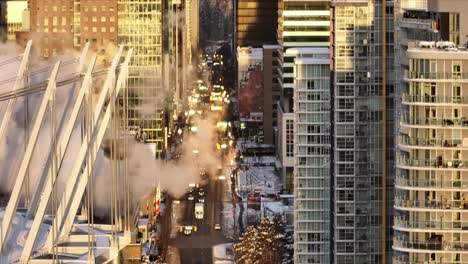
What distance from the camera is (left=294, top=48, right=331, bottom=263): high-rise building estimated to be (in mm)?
52406

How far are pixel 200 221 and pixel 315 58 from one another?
16.8 m

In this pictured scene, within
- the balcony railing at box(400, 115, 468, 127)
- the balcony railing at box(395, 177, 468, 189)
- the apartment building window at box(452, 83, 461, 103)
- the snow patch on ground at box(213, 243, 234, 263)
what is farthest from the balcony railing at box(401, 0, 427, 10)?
the snow patch on ground at box(213, 243, 234, 263)

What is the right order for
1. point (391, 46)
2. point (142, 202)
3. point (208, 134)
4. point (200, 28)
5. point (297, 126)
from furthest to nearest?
point (200, 28) → point (208, 134) → point (142, 202) → point (297, 126) → point (391, 46)

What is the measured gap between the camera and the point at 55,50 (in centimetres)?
8688

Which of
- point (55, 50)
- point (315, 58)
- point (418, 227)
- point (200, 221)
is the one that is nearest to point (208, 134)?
point (55, 50)

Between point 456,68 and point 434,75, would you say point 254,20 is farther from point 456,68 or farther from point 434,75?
point 456,68

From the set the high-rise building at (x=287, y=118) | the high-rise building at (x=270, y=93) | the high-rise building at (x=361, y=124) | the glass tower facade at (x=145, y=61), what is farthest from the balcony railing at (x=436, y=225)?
the high-rise building at (x=270, y=93)

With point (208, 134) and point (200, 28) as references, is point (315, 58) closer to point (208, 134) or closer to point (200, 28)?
point (208, 134)

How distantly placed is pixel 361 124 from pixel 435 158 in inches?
710

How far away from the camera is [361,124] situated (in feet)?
163

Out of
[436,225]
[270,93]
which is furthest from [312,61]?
[270,93]

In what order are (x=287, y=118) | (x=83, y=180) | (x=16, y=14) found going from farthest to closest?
(x=16, y=14)
(x=287, y=118)
(x=83, y=180)

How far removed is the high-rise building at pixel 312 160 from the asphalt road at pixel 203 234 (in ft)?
24.7

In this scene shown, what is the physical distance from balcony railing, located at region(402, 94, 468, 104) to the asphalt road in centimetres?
2879
